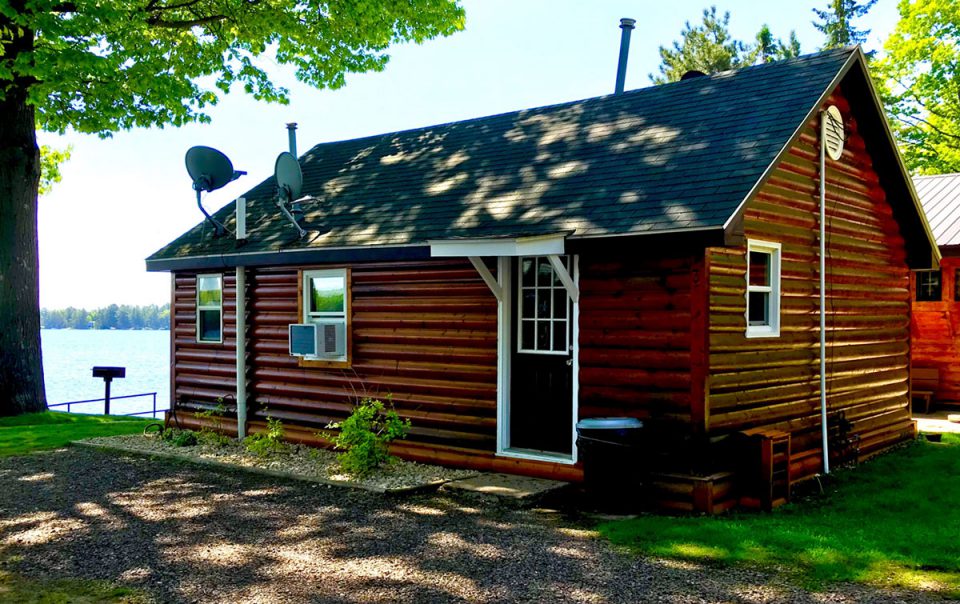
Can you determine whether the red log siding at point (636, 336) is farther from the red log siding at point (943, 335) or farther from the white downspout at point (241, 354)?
the red log siding at point (943, 335)

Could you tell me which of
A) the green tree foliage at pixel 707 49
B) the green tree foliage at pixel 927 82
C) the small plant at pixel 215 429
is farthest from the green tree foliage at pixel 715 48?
the small plant at pixel 215 429

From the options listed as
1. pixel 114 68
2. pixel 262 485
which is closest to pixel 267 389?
pixel 262 485

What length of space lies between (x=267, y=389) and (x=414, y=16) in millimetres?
10810

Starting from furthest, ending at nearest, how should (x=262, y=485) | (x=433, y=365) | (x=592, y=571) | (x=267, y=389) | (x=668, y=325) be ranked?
(x=267, y=389)
(x=433, y=365)
(x=262, y=485)
(x=668, y=325)
(x=592, y=571)

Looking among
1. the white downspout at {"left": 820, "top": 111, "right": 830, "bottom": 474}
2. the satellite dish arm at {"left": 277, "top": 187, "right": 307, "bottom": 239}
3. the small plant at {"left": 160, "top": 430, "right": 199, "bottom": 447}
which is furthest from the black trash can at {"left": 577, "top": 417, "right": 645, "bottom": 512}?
the small plant at {"left": 160, "top": 430, "right": 199, "bottom": 447}

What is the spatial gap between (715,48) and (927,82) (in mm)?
12290

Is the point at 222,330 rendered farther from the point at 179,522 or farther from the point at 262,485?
the point at 179,522

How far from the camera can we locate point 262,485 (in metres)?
9.79

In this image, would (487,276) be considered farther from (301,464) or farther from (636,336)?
(301,464)

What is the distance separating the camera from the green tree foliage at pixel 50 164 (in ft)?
85.5

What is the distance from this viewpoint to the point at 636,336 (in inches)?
350

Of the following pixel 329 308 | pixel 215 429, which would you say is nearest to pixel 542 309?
pixel 329 308

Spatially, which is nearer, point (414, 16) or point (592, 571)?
point (592, 571)

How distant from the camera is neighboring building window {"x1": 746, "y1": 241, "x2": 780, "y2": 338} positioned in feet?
31.7
